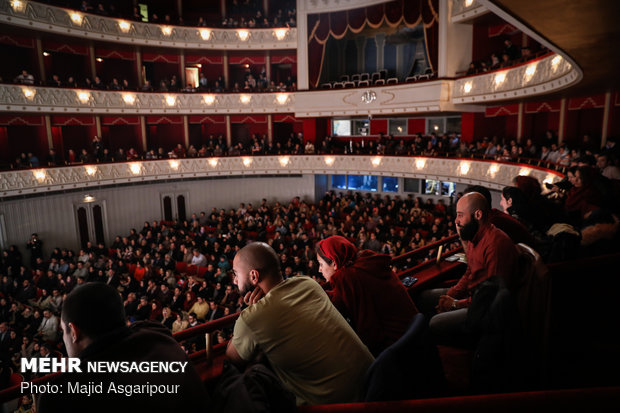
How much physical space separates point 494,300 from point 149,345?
1934 mm

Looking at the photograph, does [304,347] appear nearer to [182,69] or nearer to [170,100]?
[170,100]

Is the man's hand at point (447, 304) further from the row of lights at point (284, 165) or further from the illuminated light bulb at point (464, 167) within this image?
the illuminated light bulb at point (464, 167)

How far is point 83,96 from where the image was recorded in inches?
632

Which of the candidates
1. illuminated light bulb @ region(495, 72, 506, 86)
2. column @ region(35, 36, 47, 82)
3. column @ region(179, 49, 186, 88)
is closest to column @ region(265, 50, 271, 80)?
column @ region(179, 49, 186, 88)

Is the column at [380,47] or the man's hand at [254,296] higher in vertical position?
the column at [380,47]

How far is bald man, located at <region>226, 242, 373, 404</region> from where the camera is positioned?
2.06 meters

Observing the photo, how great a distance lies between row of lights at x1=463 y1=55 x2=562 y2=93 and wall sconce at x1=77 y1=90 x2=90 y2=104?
14785 millimetres

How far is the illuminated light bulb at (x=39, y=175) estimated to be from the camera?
49.5ft

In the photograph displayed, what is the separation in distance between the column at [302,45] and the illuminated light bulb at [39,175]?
451 inches

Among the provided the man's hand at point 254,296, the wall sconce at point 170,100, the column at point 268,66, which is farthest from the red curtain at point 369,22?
the man's hand at point 254,296

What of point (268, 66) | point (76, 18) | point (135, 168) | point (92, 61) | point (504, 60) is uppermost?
point (76, 18)

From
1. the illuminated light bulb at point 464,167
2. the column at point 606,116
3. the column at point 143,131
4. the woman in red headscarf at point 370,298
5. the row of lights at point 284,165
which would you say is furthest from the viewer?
the column at point 143,131

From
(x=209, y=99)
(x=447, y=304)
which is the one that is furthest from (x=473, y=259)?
(x=209, y=99)

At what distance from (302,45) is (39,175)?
12.6 metres
